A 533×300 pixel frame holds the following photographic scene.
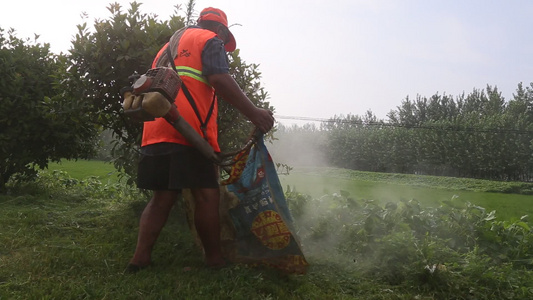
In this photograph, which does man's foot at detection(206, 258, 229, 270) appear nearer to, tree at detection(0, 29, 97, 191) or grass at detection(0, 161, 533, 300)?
grass at detection(0, 161, 533, 300)

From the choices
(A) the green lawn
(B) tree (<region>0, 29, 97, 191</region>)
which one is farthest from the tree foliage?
(B) tree (<region>0, 29, 97, 191</region>)

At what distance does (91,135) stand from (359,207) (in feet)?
15.6

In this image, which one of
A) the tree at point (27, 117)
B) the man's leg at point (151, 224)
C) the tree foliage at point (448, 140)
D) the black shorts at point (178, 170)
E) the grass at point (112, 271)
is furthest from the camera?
the tree foliage at point (448, 140)

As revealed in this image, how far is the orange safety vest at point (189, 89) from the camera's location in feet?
8.72

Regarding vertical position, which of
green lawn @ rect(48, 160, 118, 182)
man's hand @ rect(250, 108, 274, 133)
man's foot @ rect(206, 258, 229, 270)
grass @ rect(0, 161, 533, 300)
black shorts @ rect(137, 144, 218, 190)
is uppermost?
man's hand @ rect(250, 108, 274, 133)

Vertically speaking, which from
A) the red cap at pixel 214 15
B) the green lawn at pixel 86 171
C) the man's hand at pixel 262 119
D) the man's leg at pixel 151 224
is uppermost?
the red cap at pixel 214 15

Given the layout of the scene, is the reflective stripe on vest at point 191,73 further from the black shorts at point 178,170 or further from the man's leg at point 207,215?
the man's leg at point 207,215

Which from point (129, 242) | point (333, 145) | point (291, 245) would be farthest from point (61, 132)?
point (333, 145)

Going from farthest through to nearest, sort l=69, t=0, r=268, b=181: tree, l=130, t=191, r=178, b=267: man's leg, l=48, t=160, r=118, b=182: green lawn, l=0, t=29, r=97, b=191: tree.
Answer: l=48, t=160, r=118, b=182: green lawn < l=0, t=29, r=97, b=191: tree < l=69, t=0, r=268, b=181: tree < l=130, t=191, r=178, b=267: man's leg

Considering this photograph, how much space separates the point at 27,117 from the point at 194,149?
4.61 metres

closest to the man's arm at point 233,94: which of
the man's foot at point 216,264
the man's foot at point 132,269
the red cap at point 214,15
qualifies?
the red cap at point 214,15

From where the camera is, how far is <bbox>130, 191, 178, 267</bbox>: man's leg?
273 cm

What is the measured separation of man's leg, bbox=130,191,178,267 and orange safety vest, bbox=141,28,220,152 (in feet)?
1.22

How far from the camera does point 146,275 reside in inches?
104
